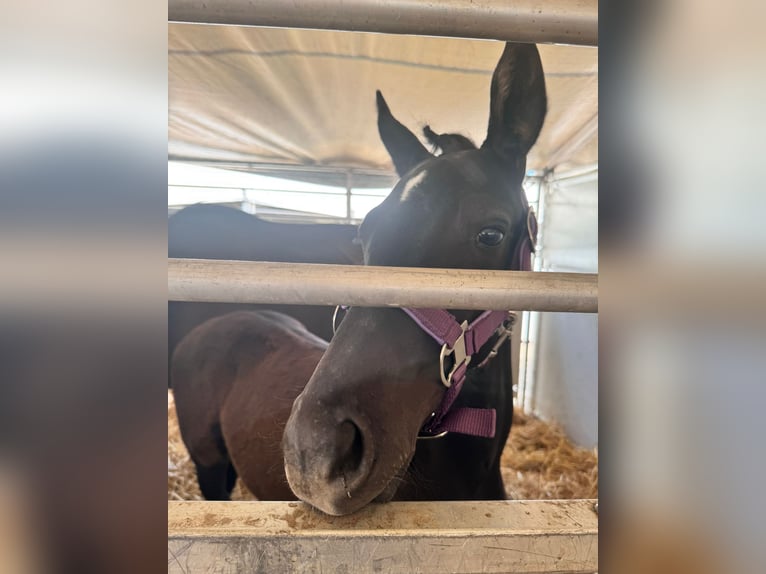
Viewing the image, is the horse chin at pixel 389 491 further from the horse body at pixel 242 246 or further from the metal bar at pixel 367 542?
the horse body at pixel 242 246

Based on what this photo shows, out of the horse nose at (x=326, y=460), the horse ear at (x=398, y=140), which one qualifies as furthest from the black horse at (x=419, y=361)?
the horse ear at (x=398, y=140)

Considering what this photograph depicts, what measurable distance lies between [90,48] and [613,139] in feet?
1.12

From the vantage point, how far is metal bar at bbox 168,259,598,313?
0.48 m

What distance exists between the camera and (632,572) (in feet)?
0.93

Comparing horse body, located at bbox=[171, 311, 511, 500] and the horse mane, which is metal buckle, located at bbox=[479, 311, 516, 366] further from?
the horse mane

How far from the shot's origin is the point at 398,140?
1.37m

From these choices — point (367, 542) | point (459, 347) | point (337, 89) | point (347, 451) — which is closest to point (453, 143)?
point (459, 347)

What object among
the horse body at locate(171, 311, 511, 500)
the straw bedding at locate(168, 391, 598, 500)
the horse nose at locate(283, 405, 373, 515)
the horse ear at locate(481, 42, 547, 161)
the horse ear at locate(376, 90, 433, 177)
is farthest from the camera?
the straw bedding at locate(168, 391, 598, 500)

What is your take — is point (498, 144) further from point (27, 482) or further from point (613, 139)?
point (27, 482)

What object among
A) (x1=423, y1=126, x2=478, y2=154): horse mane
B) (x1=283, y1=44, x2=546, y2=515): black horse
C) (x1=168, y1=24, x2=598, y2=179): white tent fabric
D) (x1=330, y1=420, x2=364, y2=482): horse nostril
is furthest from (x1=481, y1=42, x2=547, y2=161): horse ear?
(x1=330, y1=420, x2=364, y2=482): horse nostril

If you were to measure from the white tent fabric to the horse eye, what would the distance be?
25.5 inches

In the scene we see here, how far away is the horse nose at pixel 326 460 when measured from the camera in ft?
1.96

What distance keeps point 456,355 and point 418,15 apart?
0.57 m

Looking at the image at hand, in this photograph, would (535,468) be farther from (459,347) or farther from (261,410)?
(459,347)
